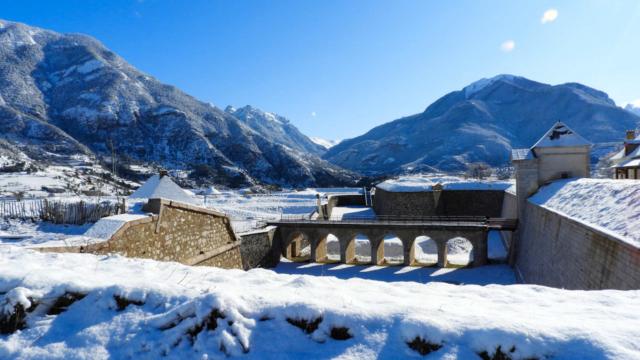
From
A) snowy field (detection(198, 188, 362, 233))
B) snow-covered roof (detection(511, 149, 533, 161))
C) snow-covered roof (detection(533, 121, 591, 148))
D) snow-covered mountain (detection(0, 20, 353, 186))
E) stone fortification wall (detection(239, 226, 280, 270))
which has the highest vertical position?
snow-covered mountain (detection(0, 20, 353, 186))

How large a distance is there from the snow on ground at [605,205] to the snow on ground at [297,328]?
5337 mm

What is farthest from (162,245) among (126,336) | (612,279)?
(612,279)

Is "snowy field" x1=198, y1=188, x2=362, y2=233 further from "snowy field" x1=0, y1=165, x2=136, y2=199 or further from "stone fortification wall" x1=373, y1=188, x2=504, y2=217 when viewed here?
"snowy field" x1=0, y1=165, x2=136, y2=199

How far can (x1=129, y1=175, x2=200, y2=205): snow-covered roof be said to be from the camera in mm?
13375

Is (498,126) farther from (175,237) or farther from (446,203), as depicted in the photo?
(175,237)

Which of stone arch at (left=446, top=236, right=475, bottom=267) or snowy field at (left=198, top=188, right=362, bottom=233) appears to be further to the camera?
snowy field at (left=198, top=188, right=362, bottom=233)

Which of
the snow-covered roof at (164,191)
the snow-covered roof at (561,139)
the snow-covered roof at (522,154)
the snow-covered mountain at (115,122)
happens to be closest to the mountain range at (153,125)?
the snow-covered mountain at (115,122)

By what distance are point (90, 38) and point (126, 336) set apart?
180516 millimetres

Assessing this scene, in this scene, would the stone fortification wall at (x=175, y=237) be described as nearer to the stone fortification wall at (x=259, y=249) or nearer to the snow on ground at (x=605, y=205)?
the stone fortification wall at (x=259, y=249)

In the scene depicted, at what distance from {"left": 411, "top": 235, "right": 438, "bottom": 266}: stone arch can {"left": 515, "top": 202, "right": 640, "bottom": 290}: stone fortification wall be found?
7.19 meters

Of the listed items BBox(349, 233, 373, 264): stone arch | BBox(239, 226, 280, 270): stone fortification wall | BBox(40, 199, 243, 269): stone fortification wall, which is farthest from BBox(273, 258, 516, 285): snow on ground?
BBox(40, 199, 243, 269): stone fortification wall

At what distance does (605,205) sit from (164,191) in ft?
50.5

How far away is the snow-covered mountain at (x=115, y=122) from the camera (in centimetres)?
8512

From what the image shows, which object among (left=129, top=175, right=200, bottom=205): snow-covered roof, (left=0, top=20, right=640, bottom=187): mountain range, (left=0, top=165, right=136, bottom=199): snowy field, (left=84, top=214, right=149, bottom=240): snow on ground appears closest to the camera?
(left=84, top=214, right=149, bottom=240): snow on ground
